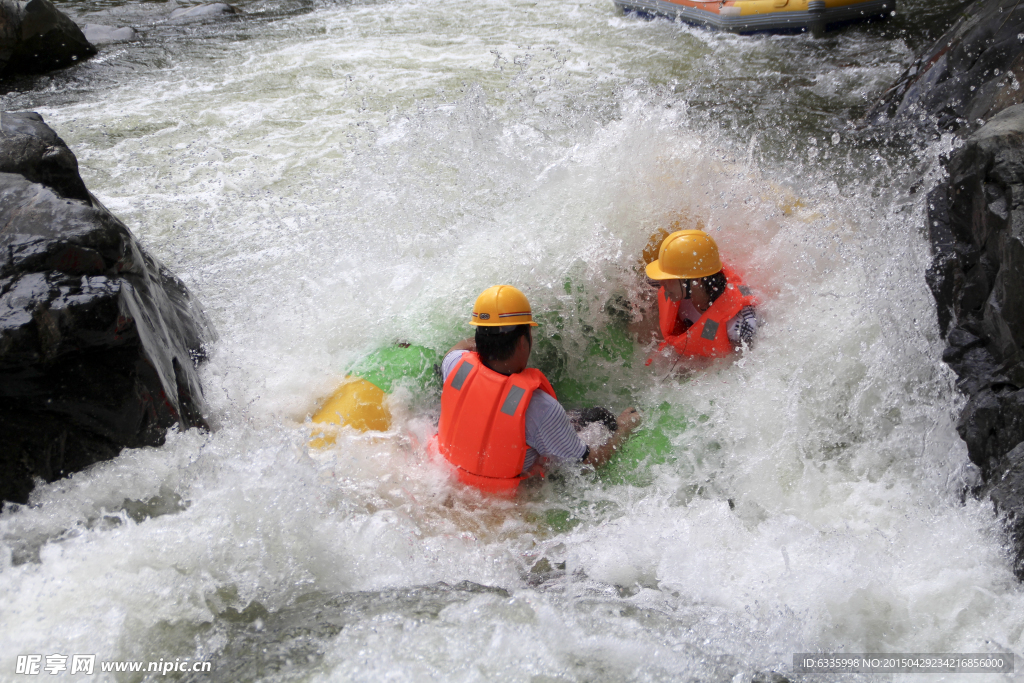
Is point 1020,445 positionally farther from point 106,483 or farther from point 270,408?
point 106,483

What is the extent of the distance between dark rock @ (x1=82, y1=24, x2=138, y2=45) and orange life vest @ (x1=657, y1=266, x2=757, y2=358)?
10294 mm

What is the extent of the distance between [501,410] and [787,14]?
831 cm

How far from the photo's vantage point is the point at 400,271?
4.32 metres

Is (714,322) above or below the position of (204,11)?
below

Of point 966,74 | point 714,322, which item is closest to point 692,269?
point 714,322

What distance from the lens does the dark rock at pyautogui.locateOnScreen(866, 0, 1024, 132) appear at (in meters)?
4.26

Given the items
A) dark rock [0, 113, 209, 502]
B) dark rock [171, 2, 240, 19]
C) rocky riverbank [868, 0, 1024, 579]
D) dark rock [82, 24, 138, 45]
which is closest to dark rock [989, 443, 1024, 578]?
rocky riverbank [868, 0, 1024, 579]

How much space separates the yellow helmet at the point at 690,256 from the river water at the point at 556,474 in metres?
0.48

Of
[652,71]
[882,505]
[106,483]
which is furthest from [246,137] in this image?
[882,505]

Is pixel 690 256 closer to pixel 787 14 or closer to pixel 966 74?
pixel 966 74

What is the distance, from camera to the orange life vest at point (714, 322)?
3441 millimetres

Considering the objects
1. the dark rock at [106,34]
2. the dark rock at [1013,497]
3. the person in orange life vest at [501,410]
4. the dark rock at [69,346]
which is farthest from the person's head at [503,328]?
the dark rock at [106,34]

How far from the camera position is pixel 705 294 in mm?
3459

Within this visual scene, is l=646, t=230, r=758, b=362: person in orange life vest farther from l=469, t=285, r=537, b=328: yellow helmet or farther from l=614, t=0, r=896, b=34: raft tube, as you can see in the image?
l=614, t=0, r=896, b=34: raft tube
